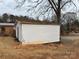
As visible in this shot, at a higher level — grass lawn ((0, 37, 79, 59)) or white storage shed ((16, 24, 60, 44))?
white storage shed ((16, 24, 60, 44))

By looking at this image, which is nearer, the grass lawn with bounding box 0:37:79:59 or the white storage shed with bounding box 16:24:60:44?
the grass lawn with bounding box 0:37:79:59

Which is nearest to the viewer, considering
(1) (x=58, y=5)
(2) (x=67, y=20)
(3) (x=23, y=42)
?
(3) (x=23, y=42)

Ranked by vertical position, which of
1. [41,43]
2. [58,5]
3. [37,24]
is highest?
[58,5]

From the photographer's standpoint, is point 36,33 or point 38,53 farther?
point 36,33

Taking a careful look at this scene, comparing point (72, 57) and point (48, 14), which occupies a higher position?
point (48, 14)

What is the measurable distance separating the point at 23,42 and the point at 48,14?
A: 46.2 feet

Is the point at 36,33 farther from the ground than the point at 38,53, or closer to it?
farther from the ground

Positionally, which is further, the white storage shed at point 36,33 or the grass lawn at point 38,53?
the white storage shed at point 36,33

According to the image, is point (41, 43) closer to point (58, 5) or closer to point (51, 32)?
point (51, 32)

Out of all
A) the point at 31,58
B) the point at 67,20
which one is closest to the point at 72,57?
the point at 31,58

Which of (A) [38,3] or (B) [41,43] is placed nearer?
(B) [41,43]

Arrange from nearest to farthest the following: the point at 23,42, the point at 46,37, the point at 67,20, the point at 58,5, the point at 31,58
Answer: the point at 31,58 < the point at 23,42 < the point at 46,37 < the point at 58,5 < the point at 67,20

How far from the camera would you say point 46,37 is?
28.1 meters

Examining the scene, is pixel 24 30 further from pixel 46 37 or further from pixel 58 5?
pixel 58 5
